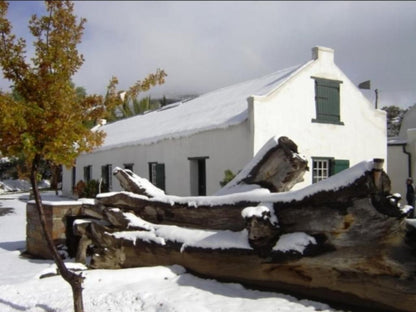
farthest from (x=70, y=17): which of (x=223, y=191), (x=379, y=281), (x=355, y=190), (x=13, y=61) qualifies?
(x=379, y=281)

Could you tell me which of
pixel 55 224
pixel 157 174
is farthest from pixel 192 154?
pixel 55 224

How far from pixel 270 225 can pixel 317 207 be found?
0.57m

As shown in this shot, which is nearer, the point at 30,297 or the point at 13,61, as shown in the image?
the point at 13,61

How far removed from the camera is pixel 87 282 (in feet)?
19.9

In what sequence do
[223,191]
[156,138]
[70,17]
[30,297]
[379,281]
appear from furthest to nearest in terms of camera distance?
[156,138]
[223,191]
[30,297]
[70,17]
[379,281]

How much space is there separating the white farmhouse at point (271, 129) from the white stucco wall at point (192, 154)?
28 millimetres

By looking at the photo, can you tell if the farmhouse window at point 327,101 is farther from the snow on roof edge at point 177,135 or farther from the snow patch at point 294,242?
the snow patch at point 294,242

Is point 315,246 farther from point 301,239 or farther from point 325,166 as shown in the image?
point 325,166

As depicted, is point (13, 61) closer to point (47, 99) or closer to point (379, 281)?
point (47, 99)

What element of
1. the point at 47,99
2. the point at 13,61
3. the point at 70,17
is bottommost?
the point at 47,99

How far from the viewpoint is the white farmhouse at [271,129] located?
42.1ft

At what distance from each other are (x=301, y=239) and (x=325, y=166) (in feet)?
32.0

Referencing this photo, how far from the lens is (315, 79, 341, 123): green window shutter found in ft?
46.5

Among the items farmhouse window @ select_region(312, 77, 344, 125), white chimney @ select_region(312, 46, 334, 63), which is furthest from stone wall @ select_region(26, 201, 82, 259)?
white chimney @ select_region(312, 46, 334, 63)
